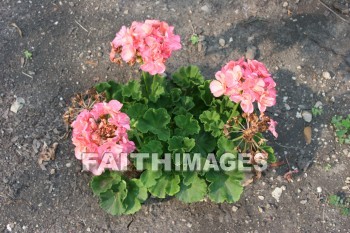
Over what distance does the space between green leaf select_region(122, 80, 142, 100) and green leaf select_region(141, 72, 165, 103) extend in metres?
0.06

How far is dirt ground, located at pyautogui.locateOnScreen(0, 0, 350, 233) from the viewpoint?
11.3 feet

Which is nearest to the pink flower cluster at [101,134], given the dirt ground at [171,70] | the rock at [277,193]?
the dirt ground at [171,70]

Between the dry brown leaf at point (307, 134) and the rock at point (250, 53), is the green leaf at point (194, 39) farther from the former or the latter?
the dry brown leaf at point (307, 134)

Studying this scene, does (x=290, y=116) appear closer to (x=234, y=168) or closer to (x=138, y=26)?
(x=234, y=168)

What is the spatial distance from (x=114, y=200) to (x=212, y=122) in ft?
2.71

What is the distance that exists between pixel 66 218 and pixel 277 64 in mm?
2044

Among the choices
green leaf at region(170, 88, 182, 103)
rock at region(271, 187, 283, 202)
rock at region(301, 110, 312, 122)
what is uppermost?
green leaf at region(170, 88, 182, 103)

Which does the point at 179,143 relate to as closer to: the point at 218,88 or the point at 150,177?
the point at 150,177

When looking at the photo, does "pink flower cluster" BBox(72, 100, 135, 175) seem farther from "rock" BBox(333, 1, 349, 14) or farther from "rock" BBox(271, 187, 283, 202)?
"rock" BBox(333, 1, 349, 14)

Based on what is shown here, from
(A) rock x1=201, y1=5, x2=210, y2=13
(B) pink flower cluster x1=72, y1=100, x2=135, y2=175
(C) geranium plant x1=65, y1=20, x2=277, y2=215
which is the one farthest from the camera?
(A) rock x1=201, y1=5, x2=210, y2=13

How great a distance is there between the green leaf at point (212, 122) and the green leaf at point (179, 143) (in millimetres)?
176

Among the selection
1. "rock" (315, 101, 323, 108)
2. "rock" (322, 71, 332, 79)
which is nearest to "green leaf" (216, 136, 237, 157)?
"rock" (315, 101, 323, 108)

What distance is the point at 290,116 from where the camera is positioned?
3857mm

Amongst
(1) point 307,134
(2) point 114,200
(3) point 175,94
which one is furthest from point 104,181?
(1) point 307,134
